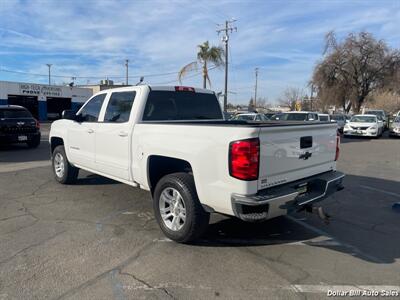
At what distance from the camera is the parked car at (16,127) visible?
13.1 meters

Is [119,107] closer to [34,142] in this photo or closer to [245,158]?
[245,158]

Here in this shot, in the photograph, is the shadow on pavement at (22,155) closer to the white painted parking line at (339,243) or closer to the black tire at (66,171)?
the black tire at (66,171)

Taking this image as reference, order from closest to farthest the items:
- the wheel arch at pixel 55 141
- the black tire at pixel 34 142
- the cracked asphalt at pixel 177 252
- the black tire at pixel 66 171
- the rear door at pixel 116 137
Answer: the cracked asphalt at pixel 177 252 < the rear door at pixel 116 137 < the black tire at pixel 66 171 < the wheel arch at pixel 55 141 < the black tire at pixel 34 142

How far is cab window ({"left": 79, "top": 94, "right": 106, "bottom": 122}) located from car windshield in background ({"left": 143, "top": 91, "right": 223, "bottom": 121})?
1246 millimetres

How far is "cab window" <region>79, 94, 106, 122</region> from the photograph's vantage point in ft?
20.2

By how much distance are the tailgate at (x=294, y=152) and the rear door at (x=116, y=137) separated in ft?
7.14

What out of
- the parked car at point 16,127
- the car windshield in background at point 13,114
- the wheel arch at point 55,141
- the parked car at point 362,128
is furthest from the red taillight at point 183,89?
the parked car at point 362,128

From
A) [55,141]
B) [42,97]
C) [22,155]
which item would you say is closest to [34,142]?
[22,155]

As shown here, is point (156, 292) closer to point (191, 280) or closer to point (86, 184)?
point (191, 280)

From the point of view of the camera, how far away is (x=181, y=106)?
227 inches

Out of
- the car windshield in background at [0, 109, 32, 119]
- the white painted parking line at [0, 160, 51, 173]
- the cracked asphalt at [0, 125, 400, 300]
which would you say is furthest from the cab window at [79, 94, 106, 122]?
the car windshield in background at [0, 109, 32, 119]

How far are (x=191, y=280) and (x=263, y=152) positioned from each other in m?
1.49

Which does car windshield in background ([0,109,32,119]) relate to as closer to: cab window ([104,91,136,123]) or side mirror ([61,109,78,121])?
side mirror ([61,109,78,121])

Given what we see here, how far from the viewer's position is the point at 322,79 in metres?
43.8
